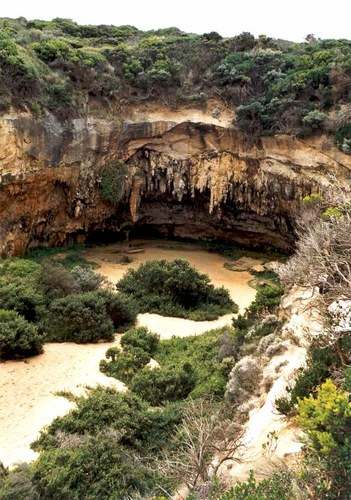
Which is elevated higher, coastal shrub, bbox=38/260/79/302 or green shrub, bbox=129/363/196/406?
coastal shrub, bbox=38/260/79/302

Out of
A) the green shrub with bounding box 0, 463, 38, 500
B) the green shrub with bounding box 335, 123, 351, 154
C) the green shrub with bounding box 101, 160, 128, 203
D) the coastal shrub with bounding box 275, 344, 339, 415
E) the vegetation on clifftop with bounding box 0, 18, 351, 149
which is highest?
the vegetation on clifftop with bounding box 0, 18, 351, 149

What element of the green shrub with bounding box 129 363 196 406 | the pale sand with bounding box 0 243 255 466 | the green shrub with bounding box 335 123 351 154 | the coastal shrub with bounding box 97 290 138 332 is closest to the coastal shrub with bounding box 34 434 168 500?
the pale sand with bounding box 0 243 255 466

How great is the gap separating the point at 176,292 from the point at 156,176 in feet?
29.1

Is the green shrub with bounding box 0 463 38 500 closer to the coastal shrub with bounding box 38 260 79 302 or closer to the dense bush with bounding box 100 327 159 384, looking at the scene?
the dense bush with bounding box 100 327 159 384

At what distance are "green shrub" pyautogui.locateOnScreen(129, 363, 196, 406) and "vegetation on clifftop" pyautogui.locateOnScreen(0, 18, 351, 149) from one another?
1416 cm

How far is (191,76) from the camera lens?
2778 centimetres

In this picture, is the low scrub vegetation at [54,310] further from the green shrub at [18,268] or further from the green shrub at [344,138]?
the green shrub at [344,138]

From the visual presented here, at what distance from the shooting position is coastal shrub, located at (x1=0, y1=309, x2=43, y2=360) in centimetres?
1412

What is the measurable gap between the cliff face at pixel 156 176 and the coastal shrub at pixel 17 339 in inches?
338

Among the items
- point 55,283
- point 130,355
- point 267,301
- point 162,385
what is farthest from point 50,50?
point 162,385

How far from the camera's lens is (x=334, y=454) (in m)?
4.93

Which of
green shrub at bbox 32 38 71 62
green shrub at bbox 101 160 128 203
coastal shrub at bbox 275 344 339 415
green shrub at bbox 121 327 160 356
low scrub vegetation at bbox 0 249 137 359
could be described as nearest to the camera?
coastal shrub at bbox 275 344 339 415

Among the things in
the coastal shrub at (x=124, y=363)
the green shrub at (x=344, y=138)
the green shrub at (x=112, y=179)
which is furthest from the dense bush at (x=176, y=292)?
the green shrub at (x=344, y=138)

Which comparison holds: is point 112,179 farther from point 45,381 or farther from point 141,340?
point 45,381
